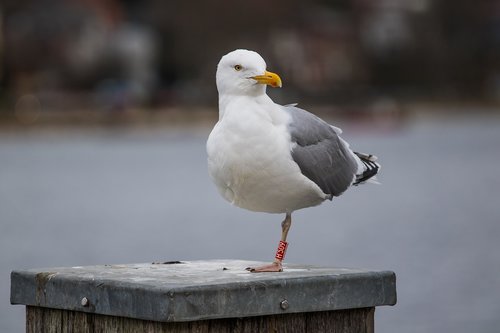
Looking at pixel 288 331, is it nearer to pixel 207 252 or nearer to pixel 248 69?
pixel 248 69

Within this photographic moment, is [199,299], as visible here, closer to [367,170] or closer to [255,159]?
[255,159]

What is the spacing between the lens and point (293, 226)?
69.4 ft

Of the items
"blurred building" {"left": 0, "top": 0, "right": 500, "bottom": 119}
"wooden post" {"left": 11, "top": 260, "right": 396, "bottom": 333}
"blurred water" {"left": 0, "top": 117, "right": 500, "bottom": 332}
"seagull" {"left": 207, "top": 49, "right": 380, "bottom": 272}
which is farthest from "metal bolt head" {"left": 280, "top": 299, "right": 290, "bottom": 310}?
"blurred building" {"left": 0, "top": 0, "right": 500, "bottom": 119}

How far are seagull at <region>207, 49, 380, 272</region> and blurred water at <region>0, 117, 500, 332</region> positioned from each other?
647cm

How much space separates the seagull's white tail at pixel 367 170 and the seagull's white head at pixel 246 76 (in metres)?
0.72

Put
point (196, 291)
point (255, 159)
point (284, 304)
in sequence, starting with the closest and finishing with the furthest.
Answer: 1. point (196, 291)
2. point (284, 304)
3. point (255, 159)

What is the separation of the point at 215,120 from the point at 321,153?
158 feet

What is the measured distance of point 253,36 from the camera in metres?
80.6

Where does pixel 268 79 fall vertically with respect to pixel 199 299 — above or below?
above

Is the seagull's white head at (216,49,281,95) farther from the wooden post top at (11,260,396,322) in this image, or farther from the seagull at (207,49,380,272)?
the wooden post top at (11,260,396,322)

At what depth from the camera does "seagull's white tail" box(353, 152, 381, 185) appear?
5484mm

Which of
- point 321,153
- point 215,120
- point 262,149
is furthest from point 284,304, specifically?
point 215,120

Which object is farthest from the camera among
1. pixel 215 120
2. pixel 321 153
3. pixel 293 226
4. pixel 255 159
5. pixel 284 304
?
pixel 215 120

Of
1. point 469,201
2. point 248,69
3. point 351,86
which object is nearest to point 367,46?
point 351,86
